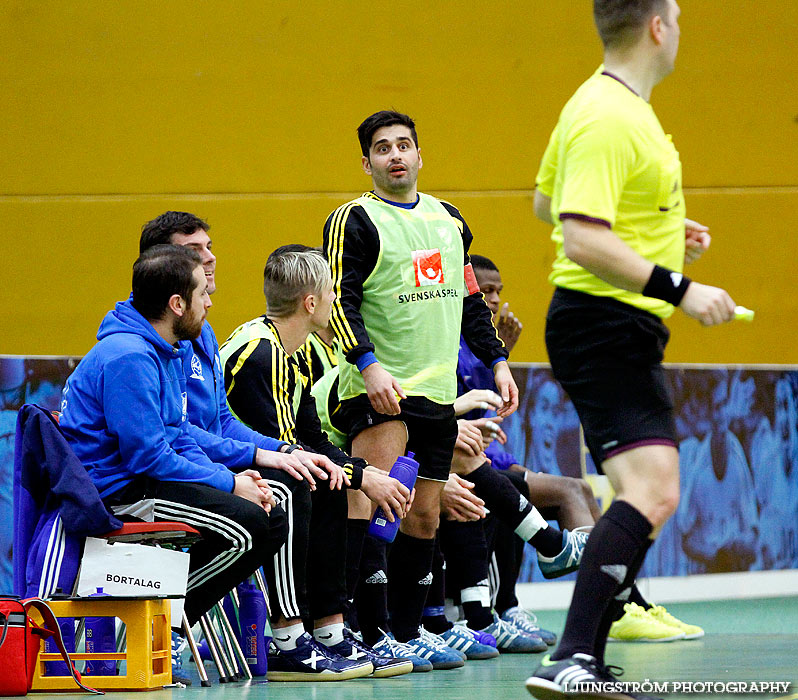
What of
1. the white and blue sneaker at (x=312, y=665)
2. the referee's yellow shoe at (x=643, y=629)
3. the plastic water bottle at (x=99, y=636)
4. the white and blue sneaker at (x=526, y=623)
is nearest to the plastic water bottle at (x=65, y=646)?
the plastic water bottle at (x=99, y=636)

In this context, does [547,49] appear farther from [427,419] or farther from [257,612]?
[257,612]

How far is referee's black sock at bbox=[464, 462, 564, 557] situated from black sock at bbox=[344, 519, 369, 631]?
835mm

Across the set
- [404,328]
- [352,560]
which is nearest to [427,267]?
[404,328]

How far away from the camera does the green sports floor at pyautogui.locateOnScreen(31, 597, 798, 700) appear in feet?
11.3

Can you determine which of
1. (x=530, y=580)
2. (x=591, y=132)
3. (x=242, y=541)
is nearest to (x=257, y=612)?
(x=242, y=541)

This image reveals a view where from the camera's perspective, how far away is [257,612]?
13.4 ft

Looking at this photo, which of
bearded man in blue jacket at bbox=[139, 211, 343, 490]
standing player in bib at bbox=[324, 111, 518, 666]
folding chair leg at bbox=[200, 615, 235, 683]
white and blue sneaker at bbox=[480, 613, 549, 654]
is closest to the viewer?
folding chair leg at bbox=[200, 615, 235, 683]

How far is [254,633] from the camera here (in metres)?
4.07

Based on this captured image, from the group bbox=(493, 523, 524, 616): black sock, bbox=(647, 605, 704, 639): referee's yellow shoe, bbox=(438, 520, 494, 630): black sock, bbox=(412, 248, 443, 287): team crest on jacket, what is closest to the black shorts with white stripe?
bbox=(412, 248, 443, 287): team crest on jacket

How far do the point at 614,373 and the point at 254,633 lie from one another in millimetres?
1825

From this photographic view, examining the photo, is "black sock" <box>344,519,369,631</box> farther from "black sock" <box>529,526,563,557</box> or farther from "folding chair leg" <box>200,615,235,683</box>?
"black sock" <box>529,526,563,557</box>

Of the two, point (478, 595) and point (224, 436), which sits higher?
point (224, 436)

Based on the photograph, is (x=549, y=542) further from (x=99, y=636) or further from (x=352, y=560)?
(x=99, y=636)

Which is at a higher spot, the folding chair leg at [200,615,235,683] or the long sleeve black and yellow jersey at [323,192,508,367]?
the long sleeve black and yellow jersey at [323,192,508,367]
